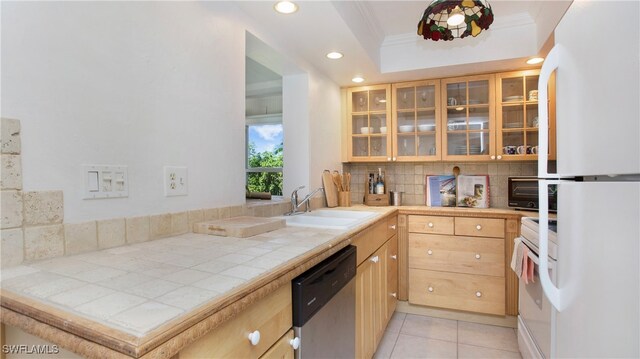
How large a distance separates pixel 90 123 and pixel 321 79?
78.3 inches

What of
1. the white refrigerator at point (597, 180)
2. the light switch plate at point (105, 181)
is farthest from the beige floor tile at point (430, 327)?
the light switch plate at point (105, 181)

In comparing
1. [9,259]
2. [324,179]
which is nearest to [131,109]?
[9,259]

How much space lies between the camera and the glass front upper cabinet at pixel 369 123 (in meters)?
3.09

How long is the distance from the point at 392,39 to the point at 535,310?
2.20 metres

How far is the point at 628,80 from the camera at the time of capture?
572 mm

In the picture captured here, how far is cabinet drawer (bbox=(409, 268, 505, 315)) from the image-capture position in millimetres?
2525

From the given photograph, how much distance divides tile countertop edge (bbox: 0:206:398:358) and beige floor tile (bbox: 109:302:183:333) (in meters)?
0.02

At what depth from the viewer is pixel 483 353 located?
2.15 meters

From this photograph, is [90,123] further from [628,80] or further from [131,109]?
[628,80]

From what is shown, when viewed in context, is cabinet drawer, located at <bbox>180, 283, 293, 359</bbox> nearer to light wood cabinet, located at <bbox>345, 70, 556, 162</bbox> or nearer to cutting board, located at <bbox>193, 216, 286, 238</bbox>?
cutting board, located at <bbox>193, 216, 286, 238</bbox>

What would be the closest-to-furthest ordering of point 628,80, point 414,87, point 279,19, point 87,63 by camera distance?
point 628,80 → point 87,63 → point 279,19 → point 414,87

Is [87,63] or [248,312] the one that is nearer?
[248,312]

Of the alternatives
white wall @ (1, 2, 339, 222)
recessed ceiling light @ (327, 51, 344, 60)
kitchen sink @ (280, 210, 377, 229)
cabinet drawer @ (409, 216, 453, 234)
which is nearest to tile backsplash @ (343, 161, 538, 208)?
cabinet drawer @ (409, 216, 453, 234)

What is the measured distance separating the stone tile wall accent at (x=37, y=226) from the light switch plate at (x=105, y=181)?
0.08 metres
